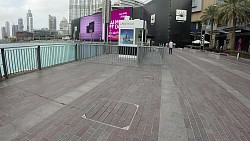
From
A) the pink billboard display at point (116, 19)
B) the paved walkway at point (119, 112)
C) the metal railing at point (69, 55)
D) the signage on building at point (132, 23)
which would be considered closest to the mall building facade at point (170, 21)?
the pink billboard display at point (116, 19)

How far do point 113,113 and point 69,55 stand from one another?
8.83 metres

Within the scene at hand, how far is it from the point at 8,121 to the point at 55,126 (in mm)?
1047

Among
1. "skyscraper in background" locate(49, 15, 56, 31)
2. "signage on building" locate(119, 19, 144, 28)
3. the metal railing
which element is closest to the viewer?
the metal railing

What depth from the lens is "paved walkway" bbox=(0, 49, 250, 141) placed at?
10.8 ft

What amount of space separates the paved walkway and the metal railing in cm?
147

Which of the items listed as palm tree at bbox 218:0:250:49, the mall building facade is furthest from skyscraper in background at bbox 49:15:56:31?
palm tree at bbox 218:0:250:49

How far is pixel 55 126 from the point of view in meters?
3.49

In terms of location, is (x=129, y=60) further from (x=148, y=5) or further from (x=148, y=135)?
(x=148, y=5)

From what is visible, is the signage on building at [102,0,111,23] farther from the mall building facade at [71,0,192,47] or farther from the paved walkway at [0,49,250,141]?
the mall building facade at [71,0,192,47]

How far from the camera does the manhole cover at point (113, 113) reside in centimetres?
371

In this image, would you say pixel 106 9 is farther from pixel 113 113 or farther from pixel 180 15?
pixel 180 15

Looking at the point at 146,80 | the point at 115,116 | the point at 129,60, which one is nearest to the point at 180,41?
the point at 129,60

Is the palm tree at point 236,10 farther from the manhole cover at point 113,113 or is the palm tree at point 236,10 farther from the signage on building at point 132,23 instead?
the manhole cover at point 113,113

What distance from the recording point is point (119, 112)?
4180 millimetres
